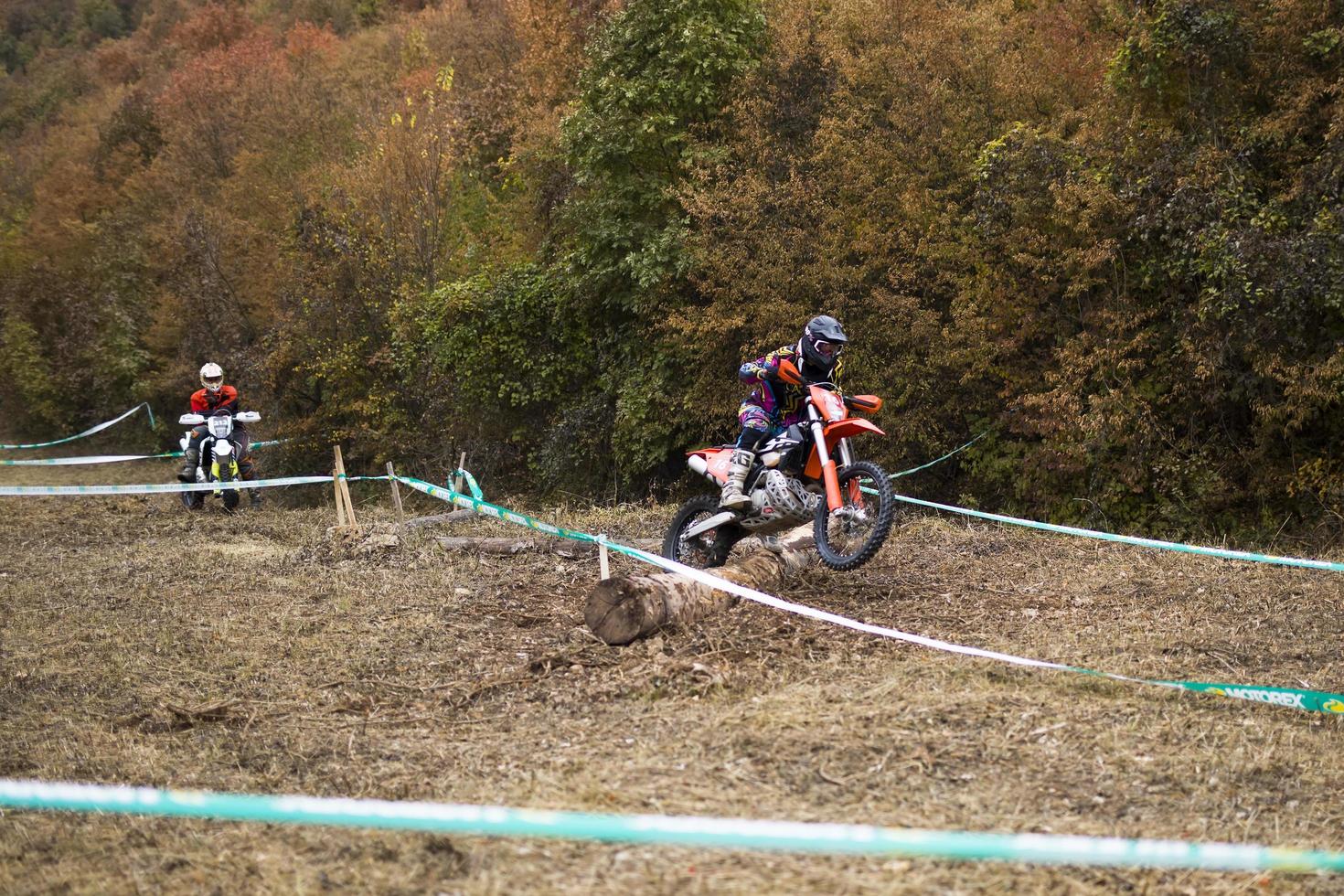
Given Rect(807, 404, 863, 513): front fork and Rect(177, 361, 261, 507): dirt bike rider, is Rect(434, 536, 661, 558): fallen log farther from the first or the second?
Rect(177, 361, 261, 507): dirt bike rider

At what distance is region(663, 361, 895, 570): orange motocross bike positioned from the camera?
7750mm

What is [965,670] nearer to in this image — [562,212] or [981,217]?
[981,217]

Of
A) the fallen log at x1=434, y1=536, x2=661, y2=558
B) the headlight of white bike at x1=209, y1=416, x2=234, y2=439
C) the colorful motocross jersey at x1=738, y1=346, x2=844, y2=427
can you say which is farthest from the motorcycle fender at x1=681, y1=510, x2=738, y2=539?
the headlight of white bike at x1=209, y1=416, x2=234, y2=439

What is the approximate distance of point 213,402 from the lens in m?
15.2

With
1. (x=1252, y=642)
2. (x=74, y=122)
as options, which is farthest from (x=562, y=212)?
(x=74, y=122)

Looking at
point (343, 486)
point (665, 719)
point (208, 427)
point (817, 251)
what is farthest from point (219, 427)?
point (665, 719)

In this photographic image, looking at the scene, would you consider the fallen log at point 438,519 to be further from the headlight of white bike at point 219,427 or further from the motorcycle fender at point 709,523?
the motorcycle fender at point 709,523

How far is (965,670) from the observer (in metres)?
6.14

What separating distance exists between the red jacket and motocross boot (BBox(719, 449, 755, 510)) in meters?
9.01

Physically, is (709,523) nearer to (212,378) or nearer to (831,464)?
(831,464)

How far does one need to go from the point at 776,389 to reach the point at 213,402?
9.38 m

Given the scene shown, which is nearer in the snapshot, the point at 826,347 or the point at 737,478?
the point at 826,347

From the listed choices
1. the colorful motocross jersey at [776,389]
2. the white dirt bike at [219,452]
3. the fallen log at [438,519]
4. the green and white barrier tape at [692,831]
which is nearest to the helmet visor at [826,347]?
the colorful motocross jersey at [776,389]

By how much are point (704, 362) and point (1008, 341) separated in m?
5.26
